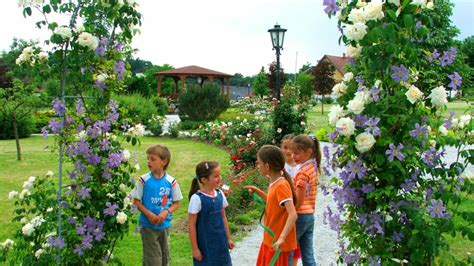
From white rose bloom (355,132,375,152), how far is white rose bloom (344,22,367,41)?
0.48 meters

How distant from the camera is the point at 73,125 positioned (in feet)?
11.0

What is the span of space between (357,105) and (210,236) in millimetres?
1610

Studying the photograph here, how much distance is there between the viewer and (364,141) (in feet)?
7.89

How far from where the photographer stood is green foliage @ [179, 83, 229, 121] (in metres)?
22.5

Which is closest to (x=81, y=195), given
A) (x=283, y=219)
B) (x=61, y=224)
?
(x=61, y=224)

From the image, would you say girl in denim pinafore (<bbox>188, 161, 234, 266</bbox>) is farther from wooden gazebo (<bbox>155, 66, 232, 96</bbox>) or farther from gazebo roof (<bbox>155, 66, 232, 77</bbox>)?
gazebo roof (<bbox>155, 66, 232, 77</bbox>)

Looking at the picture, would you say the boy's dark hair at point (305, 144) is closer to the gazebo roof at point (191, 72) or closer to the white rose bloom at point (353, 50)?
the white rose bloom at point (353, 50)

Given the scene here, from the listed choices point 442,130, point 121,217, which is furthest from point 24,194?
point 442,130

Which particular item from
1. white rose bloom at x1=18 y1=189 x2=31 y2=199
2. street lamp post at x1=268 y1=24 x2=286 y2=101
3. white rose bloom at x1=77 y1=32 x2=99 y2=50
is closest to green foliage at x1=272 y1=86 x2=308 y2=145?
street lamp post at x1=268 y1=24 x2=286 y2=101

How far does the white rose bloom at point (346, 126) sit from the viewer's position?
243 cm

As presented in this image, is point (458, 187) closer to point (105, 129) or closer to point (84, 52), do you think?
point (105, 129)

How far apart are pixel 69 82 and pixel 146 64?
81516 mm

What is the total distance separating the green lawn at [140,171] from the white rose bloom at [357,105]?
2.08m

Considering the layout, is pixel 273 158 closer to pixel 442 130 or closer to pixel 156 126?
pixel 442 130
